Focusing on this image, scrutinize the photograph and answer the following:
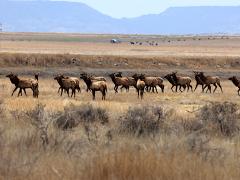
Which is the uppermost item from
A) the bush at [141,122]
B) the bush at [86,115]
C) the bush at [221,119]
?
the bush at [141,122]

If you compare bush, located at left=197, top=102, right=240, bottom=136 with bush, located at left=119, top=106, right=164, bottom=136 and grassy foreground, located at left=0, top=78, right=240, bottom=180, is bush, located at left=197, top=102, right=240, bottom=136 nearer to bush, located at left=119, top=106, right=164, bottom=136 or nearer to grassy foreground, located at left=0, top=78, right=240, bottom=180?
grassy foreground, located at left=0, top=78, right=240, bottom=180

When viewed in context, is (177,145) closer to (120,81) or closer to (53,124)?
(53,124)

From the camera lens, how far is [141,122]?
599 inches

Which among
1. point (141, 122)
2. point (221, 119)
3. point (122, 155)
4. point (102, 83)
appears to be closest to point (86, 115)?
point (141, 122)

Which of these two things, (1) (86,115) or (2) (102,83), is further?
(2) (102,83)

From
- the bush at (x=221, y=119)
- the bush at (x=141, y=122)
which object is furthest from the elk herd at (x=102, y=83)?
the bush at (x=141, y=122)

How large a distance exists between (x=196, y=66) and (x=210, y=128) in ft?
167

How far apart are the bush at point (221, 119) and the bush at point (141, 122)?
1535mm

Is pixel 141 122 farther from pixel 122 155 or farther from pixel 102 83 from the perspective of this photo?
pixel 102 83

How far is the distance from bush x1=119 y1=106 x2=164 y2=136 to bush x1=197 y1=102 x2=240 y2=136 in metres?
1.53

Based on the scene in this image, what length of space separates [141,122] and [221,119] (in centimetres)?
254

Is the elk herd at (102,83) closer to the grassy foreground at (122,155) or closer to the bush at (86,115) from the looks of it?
the bush at (86,115)

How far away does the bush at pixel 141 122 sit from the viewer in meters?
14.7

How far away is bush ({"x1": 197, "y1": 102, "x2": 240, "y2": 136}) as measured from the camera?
1602 cm
